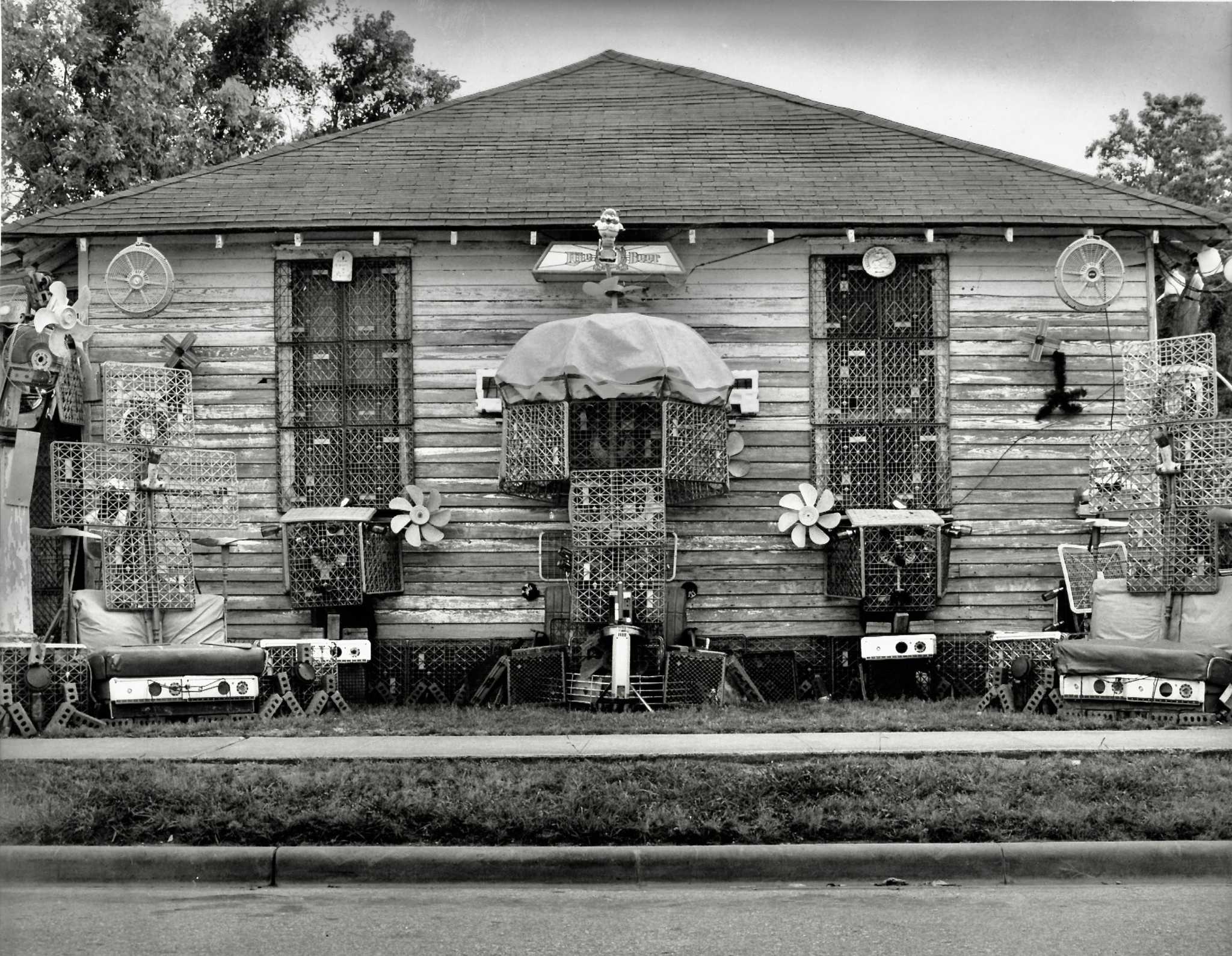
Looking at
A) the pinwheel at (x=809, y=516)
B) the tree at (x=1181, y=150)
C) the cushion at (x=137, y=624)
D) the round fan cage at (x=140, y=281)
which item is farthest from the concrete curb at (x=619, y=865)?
the tree at (x=1181, y=150)

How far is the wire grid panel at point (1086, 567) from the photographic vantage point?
12.4 metres

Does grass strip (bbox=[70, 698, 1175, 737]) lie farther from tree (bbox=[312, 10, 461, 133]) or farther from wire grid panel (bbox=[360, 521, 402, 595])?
tree (bbox=[312, 10, 461, 133])

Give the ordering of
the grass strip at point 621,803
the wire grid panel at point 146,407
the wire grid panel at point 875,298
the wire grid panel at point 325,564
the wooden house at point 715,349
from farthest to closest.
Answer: the wire grid panel at point 875,298
the wooden house at point 715,349
the wire grid panel at point 325,564
the wire grid panel at point 146,407
the grass strip at point 621,803

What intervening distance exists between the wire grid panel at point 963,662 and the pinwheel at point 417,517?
4.81 meters

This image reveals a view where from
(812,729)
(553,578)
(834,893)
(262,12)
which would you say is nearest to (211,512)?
(553,578)

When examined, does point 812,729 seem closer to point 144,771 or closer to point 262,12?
point 144,771

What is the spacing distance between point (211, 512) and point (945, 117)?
22.1 ft

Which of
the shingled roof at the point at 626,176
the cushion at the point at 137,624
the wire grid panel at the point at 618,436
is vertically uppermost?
the shingled roof at the point at 626,176

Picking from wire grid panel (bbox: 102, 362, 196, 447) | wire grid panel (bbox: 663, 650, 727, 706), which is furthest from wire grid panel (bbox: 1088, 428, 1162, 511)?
wire grid panel (bbox: 102, 362, 196, 447)

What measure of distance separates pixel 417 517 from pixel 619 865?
730cm

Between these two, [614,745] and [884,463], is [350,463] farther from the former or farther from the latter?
[614,745]

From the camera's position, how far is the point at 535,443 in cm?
1283

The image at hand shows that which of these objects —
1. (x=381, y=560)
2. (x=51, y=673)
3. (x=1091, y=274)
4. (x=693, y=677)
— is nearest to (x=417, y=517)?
(x=381, y=560)

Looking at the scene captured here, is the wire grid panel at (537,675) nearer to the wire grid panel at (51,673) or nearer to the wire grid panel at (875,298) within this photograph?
the wire grid panel at (51,673)
